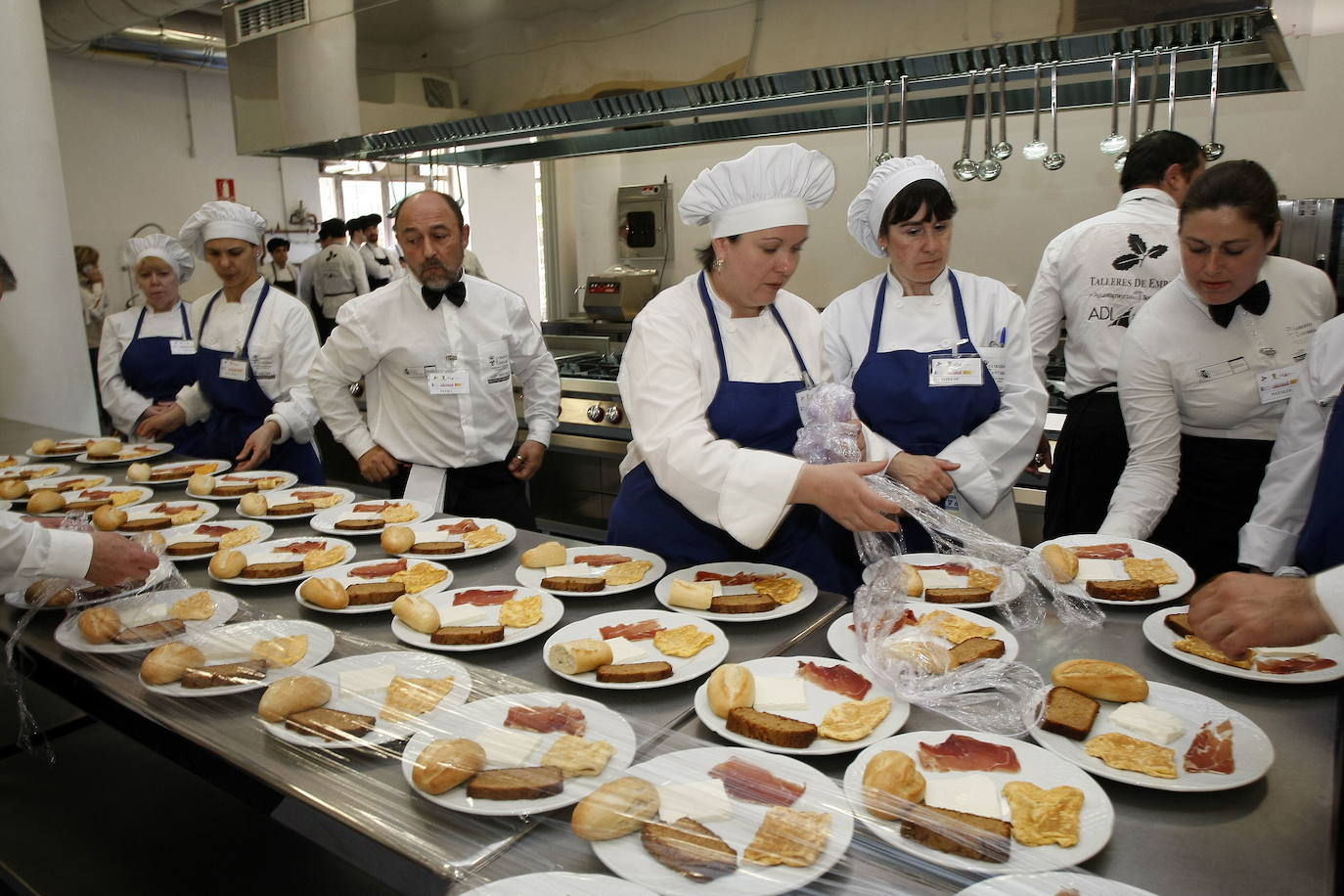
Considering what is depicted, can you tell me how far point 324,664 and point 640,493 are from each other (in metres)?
0.86

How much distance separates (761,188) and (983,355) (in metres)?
0.79

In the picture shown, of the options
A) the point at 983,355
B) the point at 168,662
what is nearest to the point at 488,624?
the point at 168,662

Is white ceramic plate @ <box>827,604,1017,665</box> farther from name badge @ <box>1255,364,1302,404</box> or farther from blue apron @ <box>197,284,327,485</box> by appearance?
blue apron @ <box>197,284,327,485</box>

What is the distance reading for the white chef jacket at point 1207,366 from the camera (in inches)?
79.9

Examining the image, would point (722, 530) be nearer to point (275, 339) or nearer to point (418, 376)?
point (418, 376)

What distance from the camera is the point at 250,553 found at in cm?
188

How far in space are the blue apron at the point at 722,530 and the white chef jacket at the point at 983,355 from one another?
1.03 ft

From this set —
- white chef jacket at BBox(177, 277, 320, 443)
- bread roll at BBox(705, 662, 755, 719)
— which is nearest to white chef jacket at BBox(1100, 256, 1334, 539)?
bread roll at BBox(705, 662, 755, 719)

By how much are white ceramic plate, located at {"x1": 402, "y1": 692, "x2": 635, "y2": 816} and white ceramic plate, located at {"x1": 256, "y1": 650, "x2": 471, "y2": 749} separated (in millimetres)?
34

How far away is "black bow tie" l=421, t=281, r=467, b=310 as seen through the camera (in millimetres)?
2758

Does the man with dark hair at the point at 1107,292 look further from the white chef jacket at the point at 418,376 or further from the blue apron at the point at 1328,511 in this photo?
the white chef jacket at the point at 418,376

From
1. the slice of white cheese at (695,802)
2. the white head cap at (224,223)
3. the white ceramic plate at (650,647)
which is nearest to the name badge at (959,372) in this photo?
the white ceramic plate at (650,647)

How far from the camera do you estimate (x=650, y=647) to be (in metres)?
1.38

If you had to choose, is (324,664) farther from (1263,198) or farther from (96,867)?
(1263,198)
